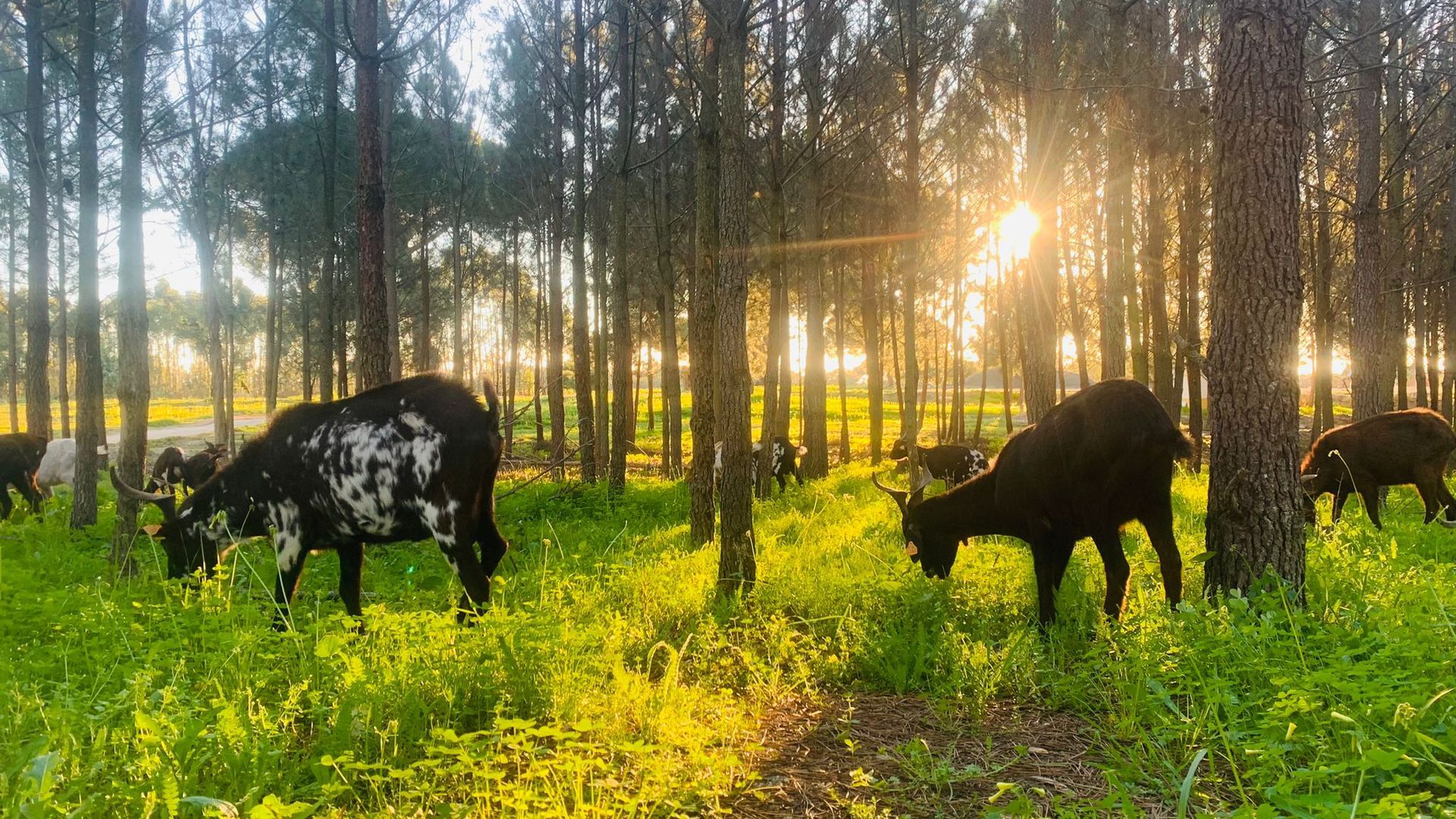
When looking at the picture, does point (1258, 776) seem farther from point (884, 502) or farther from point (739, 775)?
point (884, 502)

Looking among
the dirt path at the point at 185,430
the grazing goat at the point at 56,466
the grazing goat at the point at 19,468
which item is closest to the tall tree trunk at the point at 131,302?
the grazing goat at the point at 19,468

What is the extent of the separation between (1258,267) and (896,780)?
12.6 ft

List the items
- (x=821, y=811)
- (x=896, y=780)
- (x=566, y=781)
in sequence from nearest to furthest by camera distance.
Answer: (x=566, y=781), (x=821, y=811), (x=896, y=780)

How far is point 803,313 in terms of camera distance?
26.6 metres

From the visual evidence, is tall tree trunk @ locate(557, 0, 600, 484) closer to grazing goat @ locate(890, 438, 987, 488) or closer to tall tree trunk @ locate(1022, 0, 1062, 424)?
grazing goat @ locate(890, 438, 987, 488)

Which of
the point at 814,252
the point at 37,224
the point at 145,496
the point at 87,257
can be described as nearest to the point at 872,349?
the point at 814,252

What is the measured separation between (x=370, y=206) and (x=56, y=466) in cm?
1101

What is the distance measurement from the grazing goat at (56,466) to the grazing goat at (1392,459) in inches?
772

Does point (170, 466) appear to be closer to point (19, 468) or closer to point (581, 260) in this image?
point (19, 468)

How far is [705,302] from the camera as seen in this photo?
878 centimetres

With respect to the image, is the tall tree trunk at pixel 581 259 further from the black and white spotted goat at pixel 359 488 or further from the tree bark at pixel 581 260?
the black and white spotted goat at pixel 359 488

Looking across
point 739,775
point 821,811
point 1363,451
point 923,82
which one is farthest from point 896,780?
point 923,82

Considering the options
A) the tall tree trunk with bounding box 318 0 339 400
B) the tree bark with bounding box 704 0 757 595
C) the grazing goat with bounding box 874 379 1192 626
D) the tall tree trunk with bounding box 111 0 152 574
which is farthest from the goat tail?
the tall tree trunk with bounding box 318 0 339 400

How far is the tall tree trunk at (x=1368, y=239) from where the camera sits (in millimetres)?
10555
